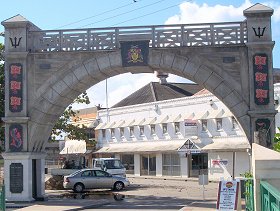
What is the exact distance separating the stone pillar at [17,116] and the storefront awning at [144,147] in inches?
949

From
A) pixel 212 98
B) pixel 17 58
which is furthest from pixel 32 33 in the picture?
pixel 212 98

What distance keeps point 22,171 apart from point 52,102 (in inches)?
127

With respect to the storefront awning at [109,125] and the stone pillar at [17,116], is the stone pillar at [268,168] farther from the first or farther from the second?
the storefront awning at [109,125]

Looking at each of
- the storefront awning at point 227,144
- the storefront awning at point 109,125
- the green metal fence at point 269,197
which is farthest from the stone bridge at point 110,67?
the storefront awning at point 109,125

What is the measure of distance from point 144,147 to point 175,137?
4184 millimetres

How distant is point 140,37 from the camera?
21781 millimetres

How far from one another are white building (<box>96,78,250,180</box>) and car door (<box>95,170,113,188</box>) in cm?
960

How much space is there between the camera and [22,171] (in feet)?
72.0

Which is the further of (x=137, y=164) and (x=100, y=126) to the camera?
(x=100, y=126)

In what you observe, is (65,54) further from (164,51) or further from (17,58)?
(164,51)

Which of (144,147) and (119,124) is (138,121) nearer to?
(144,147)

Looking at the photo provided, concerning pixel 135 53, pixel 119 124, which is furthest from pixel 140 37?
pixel 119 124

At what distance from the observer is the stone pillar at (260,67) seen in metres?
20.5

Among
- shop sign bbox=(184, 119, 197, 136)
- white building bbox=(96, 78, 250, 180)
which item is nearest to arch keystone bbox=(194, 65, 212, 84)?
white building bbox=(96, 78, 250, 180)
